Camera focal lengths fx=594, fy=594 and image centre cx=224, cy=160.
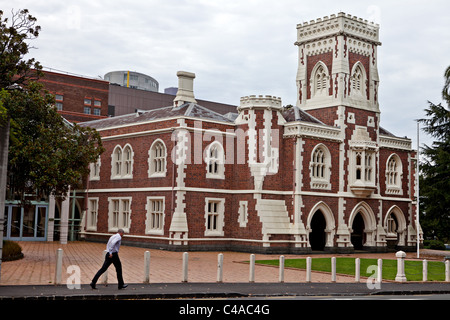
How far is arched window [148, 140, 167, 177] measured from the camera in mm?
36312

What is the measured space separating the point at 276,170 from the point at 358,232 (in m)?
8.83

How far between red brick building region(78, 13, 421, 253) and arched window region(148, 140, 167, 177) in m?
0.07

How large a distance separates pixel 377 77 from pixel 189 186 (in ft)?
54.1

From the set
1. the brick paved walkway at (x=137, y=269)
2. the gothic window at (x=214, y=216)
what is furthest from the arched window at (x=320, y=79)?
the brick paved walkway at (x=137, y=269)

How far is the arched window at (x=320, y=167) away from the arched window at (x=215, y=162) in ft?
18.3

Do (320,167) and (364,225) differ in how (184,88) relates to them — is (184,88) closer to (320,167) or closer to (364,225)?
(320,167)

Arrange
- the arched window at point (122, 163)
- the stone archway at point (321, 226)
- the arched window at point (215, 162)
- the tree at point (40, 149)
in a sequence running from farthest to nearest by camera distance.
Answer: the arched window at point (122, 163) < the stone archway at point (321, 226) < the arched window at point (215, 162) < the tree at point (40, 149)

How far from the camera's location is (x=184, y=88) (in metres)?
39.4

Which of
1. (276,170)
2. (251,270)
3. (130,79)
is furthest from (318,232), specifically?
(130,79)

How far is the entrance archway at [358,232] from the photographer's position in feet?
134

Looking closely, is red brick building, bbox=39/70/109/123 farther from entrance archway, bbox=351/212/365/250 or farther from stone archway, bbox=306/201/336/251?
entrance archway, bbox=351/212/365/250

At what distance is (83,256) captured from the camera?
93.4ft

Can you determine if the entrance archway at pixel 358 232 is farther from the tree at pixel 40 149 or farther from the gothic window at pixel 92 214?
the tree at pixel 40 149

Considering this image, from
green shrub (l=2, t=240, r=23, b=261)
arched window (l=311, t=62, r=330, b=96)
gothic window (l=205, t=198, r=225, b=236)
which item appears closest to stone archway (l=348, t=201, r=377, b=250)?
arched window (l=311, t=62, r=330, b=96)
